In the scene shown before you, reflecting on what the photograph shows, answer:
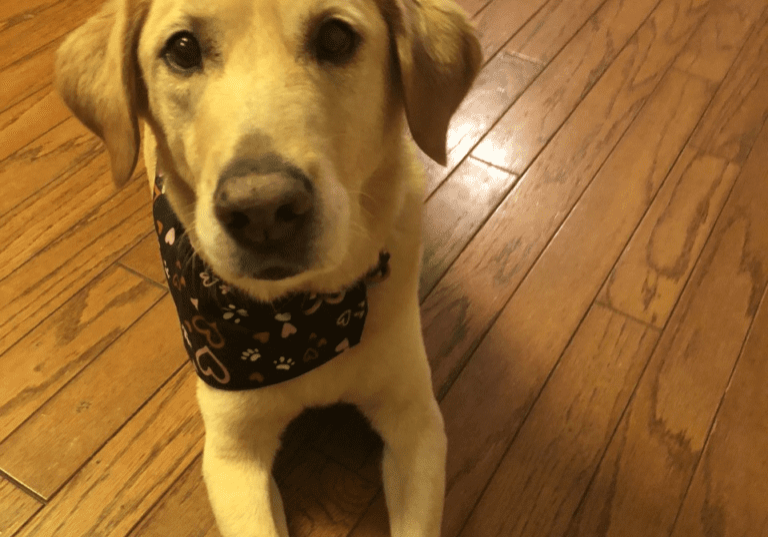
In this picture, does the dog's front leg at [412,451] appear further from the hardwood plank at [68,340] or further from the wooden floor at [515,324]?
the hardwood plank at [68,340]

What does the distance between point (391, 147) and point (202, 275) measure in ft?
1.48

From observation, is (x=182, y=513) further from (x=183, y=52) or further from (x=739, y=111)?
(x=739, y=111)

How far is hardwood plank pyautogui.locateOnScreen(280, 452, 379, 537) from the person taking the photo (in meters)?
1.43

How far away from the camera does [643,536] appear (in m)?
1.44

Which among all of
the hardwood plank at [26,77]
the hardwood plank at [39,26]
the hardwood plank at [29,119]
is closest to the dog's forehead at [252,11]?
the hardwood plank at [29,119]

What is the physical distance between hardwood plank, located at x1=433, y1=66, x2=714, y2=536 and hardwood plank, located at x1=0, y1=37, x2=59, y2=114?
6.03 feet

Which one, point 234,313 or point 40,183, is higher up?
point 234,313

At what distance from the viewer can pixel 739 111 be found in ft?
7.89

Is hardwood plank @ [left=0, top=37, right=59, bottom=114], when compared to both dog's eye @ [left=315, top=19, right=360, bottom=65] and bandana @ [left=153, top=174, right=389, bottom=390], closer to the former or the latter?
bandana @ [left=153, top=174, right=389, bottom=390]

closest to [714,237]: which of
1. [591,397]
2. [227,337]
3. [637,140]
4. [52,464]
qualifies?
[637,140]

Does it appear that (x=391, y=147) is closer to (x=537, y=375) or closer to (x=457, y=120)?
(x=537, y=375)

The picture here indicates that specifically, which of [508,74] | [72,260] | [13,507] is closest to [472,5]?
[508,74]

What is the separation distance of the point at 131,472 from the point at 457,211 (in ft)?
3.97

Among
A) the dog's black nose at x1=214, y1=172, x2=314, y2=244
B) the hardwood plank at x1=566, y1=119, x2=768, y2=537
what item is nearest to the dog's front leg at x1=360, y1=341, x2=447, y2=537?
the hardwood plank at x1=566, y1=119, x2=768, y2=537
